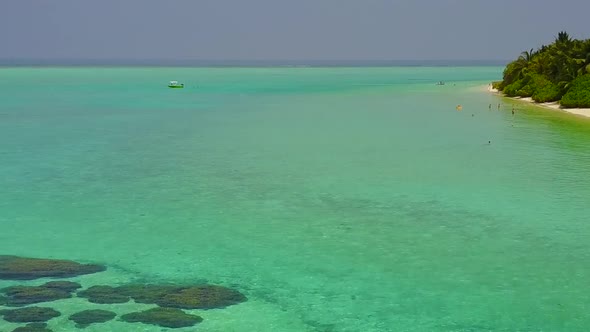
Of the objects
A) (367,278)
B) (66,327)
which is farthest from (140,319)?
(367,278)

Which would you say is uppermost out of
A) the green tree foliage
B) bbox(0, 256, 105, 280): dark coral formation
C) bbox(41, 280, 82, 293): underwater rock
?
the green tree foliage

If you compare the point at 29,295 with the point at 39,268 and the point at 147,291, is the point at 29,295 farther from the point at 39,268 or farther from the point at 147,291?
the point at 147,291

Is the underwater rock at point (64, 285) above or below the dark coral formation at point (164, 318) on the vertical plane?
below

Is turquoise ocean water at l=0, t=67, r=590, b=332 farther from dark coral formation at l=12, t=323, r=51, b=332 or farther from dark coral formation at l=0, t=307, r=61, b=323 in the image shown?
dark coral formation at l=12, t=323, r=51, b=332

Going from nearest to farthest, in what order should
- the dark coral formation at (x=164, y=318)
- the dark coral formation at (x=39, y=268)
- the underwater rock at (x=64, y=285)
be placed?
the dark coral formation at (x=164, y=318)
the underwater rock at (x=64, y=285)
the dark coral formation at (x=39, y=268)

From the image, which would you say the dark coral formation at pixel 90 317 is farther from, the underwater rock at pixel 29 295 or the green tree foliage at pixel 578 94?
the green tree foliage at pixel 578 94

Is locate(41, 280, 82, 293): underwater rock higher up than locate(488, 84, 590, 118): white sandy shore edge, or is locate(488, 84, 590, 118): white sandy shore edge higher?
locate(488, 84, 590, 118): white sandy shore edge

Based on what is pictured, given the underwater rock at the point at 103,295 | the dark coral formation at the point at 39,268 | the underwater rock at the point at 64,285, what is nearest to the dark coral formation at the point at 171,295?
the underwater rock at the point at 103,295

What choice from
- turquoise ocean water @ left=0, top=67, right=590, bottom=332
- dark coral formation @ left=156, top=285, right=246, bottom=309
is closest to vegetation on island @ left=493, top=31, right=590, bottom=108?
turquoise ocean water @ left=0, top=67, right=590, bottom=332
